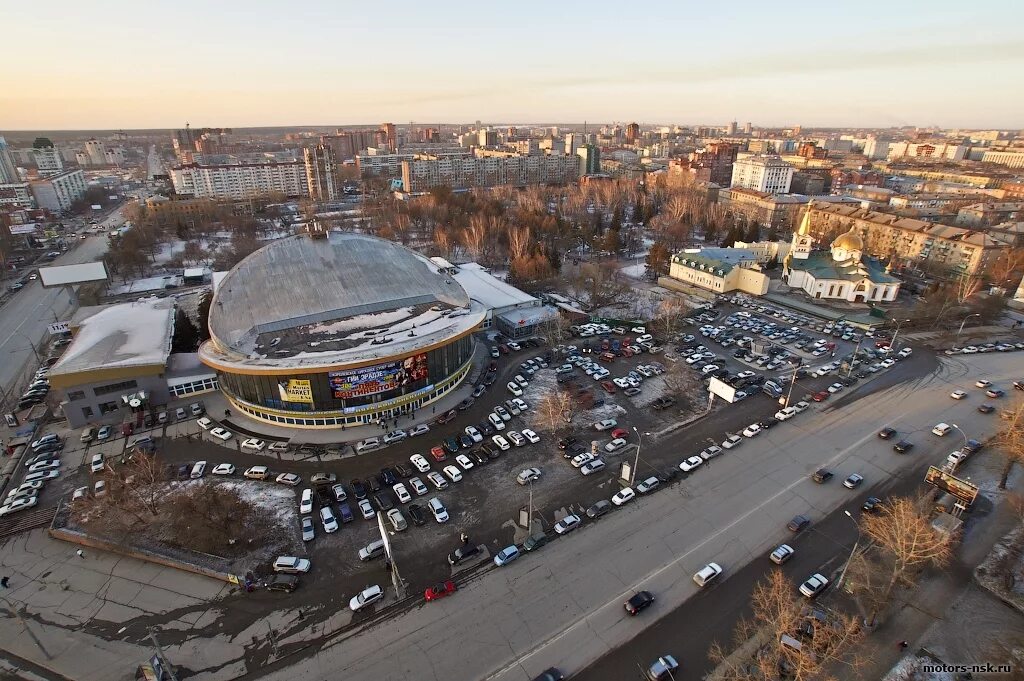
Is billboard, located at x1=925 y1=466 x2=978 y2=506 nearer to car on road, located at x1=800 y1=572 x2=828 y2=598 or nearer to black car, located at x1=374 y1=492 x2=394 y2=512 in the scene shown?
car on road, located at x1=800 y1=572 x2=828 y2=598

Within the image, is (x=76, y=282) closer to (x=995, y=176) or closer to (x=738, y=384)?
(x=738, y=384)

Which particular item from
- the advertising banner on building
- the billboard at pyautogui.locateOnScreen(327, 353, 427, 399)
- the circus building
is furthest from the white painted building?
the advertising banner on building

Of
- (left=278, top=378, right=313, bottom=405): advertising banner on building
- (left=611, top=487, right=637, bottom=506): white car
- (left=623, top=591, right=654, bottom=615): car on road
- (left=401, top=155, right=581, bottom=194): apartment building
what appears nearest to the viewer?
(left=623, top=591, right=654, bottom=615): car on road

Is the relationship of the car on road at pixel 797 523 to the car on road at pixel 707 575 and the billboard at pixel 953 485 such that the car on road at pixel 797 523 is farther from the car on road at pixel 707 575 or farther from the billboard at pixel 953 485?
the billboard at pixel 953 485

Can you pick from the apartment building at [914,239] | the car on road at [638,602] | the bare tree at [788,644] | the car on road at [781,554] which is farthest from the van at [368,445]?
the apartment building at [914,239]

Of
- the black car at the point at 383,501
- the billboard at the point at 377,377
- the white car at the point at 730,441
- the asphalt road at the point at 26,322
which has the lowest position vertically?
the black car at the point at 383,501

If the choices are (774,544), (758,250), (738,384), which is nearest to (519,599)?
(774,544)
